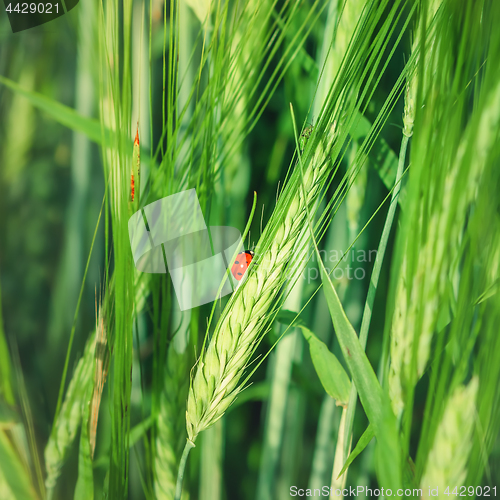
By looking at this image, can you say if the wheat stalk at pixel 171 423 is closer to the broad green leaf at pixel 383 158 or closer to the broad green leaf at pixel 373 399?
the broad green leaf at pixel 373 399

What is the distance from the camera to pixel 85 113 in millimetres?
394

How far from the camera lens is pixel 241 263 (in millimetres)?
361

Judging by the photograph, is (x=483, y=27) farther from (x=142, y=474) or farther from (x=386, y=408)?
(x=142, y=474)

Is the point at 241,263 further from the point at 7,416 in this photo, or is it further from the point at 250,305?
the point at 7,416

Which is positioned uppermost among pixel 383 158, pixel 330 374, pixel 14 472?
pixel 383 158

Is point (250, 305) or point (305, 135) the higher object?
point (305, 135)

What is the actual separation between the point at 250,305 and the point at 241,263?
0.21ft

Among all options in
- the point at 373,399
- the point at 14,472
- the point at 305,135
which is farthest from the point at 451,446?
the point at 14,472

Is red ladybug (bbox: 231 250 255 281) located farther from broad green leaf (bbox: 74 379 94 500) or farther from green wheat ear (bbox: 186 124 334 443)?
broad green leaf (bbox: 74 379 94 500)

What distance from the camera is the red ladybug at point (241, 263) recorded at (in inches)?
14.0

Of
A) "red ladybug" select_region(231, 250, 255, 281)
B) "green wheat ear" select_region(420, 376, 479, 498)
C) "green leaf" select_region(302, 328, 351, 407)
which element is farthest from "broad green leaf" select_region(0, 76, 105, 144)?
"green wheat ear" select_region(420, 376, 479, 498)

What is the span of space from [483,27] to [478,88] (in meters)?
0.06

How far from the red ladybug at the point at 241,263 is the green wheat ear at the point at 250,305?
0.04 m

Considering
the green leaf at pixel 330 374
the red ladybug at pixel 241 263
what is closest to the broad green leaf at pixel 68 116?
the red ladybug at pixel 241 263
